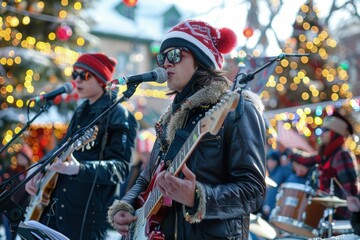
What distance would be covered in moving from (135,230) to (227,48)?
50.1 inches

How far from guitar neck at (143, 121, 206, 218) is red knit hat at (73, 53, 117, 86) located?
2153mm

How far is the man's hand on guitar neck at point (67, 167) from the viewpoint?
445cm

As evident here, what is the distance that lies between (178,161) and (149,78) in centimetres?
86

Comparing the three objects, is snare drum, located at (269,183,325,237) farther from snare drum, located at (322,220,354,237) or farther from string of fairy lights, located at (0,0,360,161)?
string of fairy lights, located at (0,0,360,161)

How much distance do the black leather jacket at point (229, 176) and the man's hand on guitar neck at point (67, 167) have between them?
1.41 metres

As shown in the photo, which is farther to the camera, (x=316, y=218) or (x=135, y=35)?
(x=135, y=35)

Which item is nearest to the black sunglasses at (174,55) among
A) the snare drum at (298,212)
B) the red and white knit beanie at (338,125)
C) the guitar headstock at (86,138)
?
the guitar headstock at (86,138)

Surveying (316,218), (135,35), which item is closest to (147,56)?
(135,35)

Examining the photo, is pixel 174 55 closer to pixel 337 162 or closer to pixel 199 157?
pixel 199 157

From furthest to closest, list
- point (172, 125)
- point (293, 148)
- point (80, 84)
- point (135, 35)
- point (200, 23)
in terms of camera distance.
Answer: point (135, 35) → point (293, 148) → point (80, 84) → point (200, 23) → point (172, 125)

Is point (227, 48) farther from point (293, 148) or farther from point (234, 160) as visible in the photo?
point (293, 148)

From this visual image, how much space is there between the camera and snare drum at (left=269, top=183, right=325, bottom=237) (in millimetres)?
6391

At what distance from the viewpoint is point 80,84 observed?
209 inches

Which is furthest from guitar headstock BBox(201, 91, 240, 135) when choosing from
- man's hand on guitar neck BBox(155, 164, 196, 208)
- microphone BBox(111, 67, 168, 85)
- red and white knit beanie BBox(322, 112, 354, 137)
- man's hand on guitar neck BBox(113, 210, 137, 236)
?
red and white knit beanie BBox(322, 112, 354, 137)
